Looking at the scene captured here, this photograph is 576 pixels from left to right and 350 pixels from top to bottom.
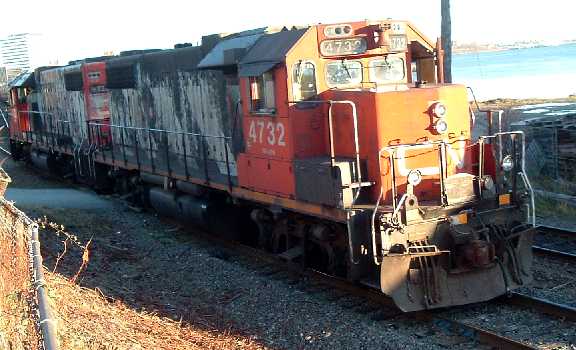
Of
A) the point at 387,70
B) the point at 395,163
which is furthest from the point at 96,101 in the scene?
the point at 395,163

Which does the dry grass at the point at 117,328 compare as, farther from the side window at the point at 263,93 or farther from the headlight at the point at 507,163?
the headlight at the point at 507,163

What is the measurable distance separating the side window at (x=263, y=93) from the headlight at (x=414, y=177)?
229cm

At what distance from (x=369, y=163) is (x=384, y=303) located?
1722 mm

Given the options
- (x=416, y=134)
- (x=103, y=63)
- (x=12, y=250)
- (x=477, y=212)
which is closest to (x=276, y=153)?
(x=416, y=134)

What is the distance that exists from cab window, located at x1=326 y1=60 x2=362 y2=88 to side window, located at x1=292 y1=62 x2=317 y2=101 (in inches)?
8.8

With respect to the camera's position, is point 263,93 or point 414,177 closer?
point 414,177

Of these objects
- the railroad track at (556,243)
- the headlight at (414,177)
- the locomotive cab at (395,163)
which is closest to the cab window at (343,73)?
the locomotive cab at (395,163)

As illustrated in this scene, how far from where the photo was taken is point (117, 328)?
701 centimetres

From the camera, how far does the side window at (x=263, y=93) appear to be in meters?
9.34

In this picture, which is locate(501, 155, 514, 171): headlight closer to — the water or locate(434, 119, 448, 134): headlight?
locate(434, 119, 448, 134): headlight

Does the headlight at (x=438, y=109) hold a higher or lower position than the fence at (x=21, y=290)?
higher

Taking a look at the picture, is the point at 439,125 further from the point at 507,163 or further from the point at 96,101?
the point at 96,101

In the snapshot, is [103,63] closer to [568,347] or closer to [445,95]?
[445,95]

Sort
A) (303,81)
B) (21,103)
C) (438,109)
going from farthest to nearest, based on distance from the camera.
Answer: (21,103) < (303,81) < (438,109)
